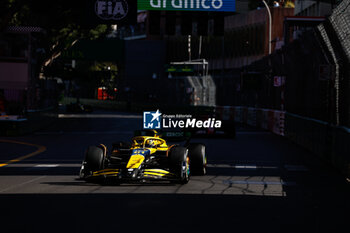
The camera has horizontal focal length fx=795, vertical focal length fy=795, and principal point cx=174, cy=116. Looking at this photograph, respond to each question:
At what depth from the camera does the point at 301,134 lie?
2484cm

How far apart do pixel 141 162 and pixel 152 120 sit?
306cm

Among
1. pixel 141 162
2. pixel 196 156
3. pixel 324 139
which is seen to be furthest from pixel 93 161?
pixel 324 139

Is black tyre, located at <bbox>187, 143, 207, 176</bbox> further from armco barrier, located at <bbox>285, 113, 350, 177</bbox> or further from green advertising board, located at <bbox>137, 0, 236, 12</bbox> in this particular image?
green advertising board, located at <bbox>137, 0, 236, 12</bbox>

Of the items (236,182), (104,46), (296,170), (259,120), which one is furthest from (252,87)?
(104,46)

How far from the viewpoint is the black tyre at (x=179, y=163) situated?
1315 centimetres

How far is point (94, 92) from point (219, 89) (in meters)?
31.0

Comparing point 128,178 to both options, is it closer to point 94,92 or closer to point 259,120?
point 259,120

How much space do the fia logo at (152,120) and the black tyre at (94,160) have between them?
2.65 meters

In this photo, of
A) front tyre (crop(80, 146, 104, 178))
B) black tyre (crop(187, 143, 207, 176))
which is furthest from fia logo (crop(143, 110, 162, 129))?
front tyre (crop(80, 146, 104, 178))

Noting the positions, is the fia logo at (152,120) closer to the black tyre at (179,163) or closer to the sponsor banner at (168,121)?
the sponsor banner at (168,121)

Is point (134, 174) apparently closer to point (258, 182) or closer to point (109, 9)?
point (258, 182)

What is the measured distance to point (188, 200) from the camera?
11.0 meters

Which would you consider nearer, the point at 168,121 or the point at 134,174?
the point at 134,174

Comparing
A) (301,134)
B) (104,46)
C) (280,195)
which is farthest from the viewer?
(104,46)
